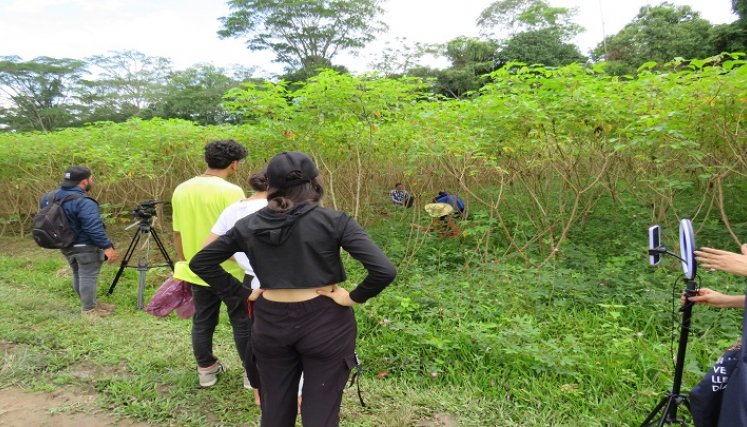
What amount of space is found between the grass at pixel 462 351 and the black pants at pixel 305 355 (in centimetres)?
80

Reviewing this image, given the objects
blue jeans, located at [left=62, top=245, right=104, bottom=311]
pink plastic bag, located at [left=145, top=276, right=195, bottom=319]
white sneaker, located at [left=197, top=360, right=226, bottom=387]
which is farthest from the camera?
blue jeans, located at [left=62, top=245, right=104, bottom=311]

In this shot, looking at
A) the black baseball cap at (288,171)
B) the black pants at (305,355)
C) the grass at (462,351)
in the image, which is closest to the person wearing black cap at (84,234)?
the grass at (462,351)

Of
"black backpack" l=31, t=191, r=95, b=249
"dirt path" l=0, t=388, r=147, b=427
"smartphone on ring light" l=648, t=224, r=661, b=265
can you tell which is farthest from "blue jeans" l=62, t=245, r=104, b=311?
"smartphone on ring light" l=648, t=224, r=661, b=265

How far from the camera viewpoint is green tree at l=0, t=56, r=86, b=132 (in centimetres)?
2559

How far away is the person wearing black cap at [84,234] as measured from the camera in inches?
148

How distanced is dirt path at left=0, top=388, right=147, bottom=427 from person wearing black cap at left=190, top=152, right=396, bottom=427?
132 centimetres

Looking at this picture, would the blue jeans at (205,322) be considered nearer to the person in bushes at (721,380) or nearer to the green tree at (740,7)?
the person in bushes at (721,380)

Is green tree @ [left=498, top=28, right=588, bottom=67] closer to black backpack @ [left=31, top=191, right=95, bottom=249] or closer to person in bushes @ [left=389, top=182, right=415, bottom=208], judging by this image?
person in bushes @ [left=389, top=182, right=415, bottom=208]

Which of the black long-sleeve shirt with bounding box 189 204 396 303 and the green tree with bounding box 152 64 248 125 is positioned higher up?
the green tree with bounding box 152 64 248 125

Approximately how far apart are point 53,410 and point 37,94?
32.5 m

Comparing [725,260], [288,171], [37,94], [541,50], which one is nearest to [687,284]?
[725,260]

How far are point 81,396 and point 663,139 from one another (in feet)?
16.2

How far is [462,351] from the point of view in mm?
2932

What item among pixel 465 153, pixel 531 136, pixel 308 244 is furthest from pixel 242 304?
pixel 531 136
